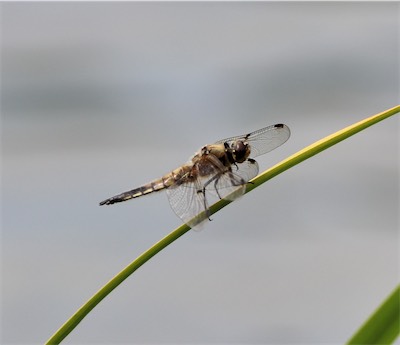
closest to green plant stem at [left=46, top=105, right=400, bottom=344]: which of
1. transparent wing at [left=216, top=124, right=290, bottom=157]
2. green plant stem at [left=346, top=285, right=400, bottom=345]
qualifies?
green plant stem at [left=346, top=285, right=400, bottom=345]

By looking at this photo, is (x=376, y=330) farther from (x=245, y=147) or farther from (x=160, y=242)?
(x=245, y=147)

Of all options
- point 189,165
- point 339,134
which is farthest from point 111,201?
point 339,134

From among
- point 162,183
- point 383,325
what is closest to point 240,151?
point 162,183

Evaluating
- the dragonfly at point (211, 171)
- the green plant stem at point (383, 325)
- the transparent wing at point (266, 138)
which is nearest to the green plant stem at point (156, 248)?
the green plant stem at point (383, 325)

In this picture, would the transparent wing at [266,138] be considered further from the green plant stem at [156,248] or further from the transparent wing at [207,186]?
the green plant stem at [156,248]

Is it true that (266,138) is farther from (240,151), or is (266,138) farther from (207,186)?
(207,186)
